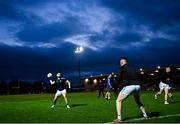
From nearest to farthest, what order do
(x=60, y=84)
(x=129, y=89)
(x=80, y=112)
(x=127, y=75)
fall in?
(x=129, y=89) → (x=127, y=75) → (x=80, y=112) → (x=60, y=84)

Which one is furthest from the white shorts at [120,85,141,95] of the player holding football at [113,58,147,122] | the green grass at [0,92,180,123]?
the green grass at [0,92,180,123]

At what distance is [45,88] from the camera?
7675 cm

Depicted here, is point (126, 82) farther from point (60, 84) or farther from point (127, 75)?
point (60, 84)

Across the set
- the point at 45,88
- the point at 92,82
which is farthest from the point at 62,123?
the point at 92,82

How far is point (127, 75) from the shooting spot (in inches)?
509

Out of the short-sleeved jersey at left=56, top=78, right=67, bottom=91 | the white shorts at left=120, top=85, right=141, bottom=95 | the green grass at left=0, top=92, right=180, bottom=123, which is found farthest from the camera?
the short-sleeved jersey at left=56, top=78, right=67, bottom=91

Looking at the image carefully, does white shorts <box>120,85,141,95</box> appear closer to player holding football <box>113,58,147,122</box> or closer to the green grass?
player holding football <box>113,58,147,122</box>

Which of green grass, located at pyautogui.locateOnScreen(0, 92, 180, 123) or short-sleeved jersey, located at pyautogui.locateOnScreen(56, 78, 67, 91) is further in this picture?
short-sleeved jersey, located at pyautogui.locateOnScreen(56, 78, 67, 91)

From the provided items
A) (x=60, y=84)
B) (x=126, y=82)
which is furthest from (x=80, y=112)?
(x=126, y=82)

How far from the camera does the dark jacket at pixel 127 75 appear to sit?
12867 mm

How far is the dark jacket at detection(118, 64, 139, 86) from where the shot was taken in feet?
42.2

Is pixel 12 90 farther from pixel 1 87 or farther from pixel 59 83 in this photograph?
pixel 59 83

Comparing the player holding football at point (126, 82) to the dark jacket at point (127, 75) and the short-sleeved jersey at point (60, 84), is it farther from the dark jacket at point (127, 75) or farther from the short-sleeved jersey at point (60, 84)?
the short-sleeved jersey at point (60, 84)

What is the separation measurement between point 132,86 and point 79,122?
2302 mm
